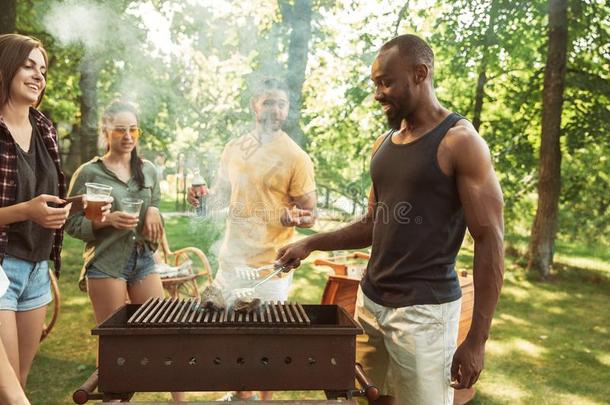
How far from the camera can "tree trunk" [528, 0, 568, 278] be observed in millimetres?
8211

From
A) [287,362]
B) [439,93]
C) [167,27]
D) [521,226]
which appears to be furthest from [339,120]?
[287,362]

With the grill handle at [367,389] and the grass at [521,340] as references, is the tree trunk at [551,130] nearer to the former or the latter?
the grass at [521,340]

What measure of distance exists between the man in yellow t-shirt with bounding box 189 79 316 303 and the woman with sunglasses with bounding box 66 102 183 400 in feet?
1.16

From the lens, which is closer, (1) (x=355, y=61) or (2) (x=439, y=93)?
(1) (x=355, y=61)

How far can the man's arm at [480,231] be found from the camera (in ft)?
6.25

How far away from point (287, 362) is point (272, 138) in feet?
6.31

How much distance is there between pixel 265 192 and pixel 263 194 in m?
0.02

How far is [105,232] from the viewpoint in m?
3.09

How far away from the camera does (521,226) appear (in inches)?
432

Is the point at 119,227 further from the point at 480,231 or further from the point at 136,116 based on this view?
the point at 480,231

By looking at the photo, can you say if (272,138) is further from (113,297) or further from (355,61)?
(355,61)

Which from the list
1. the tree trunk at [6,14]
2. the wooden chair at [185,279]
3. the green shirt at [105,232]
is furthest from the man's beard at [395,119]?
the tree trunk at [6,14]

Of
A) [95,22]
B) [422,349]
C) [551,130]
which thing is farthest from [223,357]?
[551,130]

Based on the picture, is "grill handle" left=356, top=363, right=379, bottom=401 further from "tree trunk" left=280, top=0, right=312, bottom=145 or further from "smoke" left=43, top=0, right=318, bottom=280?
"tree trunk" left=280, top=0, right=312, bottom=145
